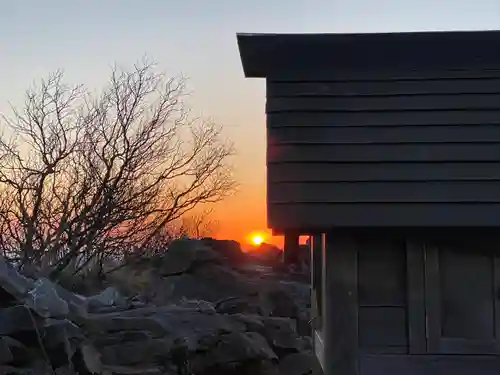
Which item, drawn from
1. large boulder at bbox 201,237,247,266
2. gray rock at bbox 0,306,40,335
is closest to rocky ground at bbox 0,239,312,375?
gray rock at bbox 0,306,40,335

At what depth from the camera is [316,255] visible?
257 inches

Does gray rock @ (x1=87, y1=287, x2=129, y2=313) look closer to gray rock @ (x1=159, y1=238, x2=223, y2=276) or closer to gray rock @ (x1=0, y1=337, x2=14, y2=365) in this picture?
gray rock @ (x1=0, y1=337, x2=14, y2=365)

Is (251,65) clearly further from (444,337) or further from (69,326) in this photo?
(69,326)

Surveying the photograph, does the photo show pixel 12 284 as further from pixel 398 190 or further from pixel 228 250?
pixel 228 250

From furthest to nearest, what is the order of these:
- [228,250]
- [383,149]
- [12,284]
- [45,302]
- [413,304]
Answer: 1. [228,250]
2. [45,302]
3. [12,284]
4. [383,149]
5. [413,304]

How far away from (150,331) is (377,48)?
18.9 feet

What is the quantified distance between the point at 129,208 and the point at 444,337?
14.7 m

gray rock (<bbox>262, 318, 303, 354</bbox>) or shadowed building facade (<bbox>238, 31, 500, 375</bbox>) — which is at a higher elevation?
shadowed building facade (<bbox>238, 31, 500, 375</bbox>)

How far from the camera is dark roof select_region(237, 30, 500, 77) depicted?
4.73m

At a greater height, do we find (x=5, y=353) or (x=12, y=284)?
(x=12, y=284)

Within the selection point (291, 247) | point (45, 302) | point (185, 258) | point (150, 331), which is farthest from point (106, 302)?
point (291, 247)

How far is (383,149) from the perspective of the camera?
4699 millimetres

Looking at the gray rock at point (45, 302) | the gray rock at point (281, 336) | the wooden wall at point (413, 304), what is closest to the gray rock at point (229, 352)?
the gray rock at point (281, 336)

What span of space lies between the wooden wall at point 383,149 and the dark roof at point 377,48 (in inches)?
3.8
